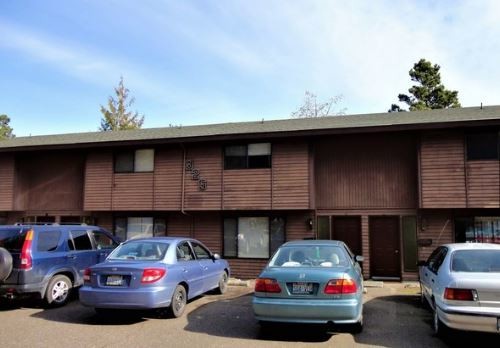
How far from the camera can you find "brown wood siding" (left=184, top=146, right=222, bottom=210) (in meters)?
16.0

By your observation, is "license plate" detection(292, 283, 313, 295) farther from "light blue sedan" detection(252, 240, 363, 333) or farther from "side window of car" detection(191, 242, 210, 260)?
"side window of car" detection(191, 242, 210, 260)

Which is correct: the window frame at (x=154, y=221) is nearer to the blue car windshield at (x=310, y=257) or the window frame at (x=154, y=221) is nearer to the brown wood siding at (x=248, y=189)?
the brown wood siding at (x=248, y=189)

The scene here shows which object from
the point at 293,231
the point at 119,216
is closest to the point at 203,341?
the point at 293,231

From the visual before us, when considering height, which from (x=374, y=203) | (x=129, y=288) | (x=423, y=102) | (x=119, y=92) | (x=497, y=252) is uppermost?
(x=119, y=92)

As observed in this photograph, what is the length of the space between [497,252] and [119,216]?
526 inches

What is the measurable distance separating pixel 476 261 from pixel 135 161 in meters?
12.7

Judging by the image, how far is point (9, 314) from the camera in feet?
30.4

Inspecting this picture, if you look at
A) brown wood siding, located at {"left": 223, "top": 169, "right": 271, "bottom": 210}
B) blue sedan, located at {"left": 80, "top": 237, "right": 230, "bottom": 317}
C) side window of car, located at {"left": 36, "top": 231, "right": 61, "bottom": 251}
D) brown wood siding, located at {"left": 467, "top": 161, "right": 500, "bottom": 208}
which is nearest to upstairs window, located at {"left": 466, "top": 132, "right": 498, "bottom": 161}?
brown wood siding, located at {"left": 467, "top": 161, "right": 500, "bottom": 208}

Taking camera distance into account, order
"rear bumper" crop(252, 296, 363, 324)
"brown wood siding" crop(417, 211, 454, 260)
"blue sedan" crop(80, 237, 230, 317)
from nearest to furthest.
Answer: "rear bumper" crop(252, 296, 363, 324), "blue sedan" crop(80, 237, 230, 317), "brown wood siding" crop(417, 211, 454, 260)

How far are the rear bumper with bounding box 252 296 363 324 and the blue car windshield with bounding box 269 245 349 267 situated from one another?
0.90 m

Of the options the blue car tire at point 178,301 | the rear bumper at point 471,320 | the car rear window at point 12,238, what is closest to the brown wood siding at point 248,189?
the blue car tire at point 178,301

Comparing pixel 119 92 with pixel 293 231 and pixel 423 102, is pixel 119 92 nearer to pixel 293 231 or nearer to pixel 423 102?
pixel 423 102

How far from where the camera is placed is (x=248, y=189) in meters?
15.7

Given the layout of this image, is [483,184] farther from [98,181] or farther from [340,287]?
[98,181]
